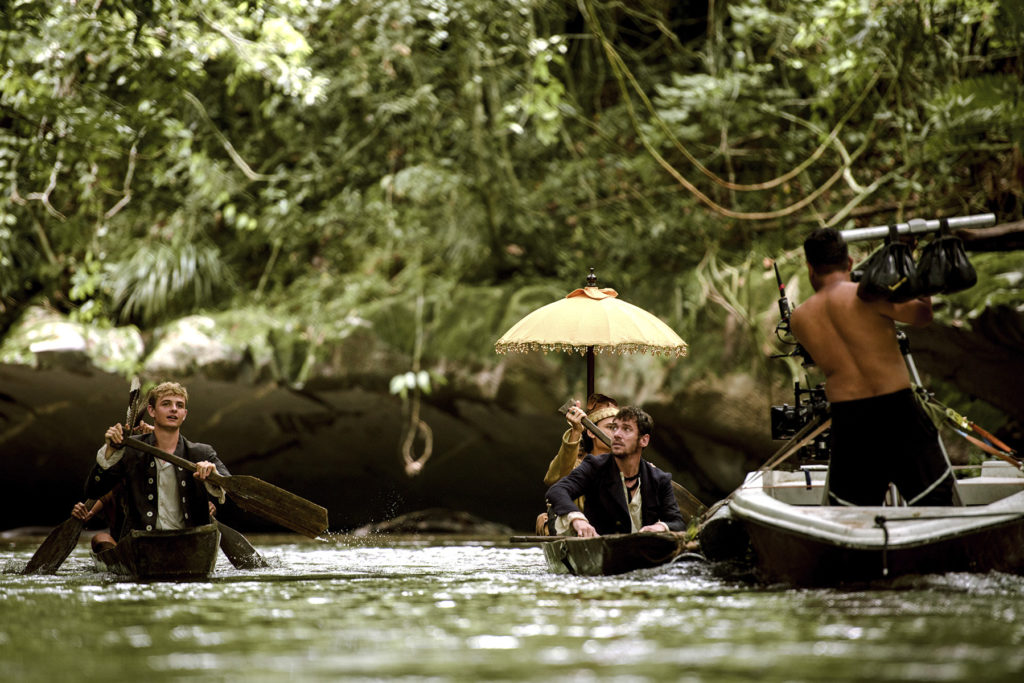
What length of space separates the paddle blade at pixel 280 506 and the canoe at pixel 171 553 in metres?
0.35

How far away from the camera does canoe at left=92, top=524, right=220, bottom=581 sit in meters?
6.63

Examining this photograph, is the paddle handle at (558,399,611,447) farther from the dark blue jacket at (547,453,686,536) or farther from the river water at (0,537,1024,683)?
the river water at (0,537,1024,683)

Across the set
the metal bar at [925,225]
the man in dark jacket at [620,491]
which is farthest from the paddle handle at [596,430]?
the metal bar at [925,225]

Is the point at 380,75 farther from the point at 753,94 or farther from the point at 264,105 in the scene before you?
the point at 753,94

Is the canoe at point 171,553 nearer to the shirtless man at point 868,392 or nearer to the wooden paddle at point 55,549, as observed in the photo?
the wooden paddle at point 55,549

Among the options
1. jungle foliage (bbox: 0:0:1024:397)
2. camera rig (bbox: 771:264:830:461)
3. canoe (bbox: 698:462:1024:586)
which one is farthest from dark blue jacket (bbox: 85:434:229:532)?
jungle foliage (bbox: 0:0:1024:397)

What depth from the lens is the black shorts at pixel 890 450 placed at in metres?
5.42

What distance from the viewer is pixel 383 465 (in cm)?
1340

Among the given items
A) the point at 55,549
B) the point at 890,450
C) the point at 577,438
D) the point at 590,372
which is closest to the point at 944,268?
the point at 890,450

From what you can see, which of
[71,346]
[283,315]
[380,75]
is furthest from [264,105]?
[71,346]

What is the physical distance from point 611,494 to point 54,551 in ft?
12.0

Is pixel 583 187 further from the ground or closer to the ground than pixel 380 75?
closer to the ground

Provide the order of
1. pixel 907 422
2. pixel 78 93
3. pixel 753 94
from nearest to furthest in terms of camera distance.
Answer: pixel 907 422 → pixel 78 93 → pixel 753 94

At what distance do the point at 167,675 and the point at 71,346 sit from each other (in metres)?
8.84
